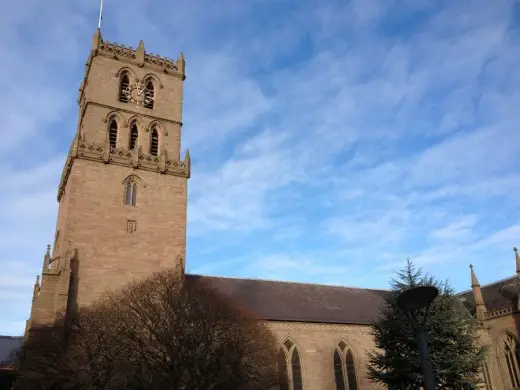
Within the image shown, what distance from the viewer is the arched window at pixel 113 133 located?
113 ft

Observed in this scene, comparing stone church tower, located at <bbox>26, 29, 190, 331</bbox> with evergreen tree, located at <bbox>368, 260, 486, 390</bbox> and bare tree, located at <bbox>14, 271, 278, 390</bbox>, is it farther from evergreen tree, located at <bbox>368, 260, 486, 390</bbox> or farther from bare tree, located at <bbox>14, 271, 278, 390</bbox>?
evergreen tree, located at <bbox>368, 260, 486, 390</bbox>

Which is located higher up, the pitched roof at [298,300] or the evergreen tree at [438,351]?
the pitched roof at [298,300]

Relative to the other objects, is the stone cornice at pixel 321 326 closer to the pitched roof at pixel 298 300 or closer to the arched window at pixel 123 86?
the pitched roof at pixel 298 300

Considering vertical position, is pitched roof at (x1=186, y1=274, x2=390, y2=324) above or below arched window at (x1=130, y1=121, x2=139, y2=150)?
below

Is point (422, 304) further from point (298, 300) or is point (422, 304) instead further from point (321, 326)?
point (298, 300)

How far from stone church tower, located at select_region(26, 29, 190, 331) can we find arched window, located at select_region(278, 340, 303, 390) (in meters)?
9.85

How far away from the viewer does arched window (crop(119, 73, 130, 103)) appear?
36691 mm

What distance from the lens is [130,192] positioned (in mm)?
32500

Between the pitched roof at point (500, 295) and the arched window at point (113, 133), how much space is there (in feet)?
120

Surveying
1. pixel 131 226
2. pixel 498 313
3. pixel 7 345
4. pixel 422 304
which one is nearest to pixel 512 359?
pixel 498 313

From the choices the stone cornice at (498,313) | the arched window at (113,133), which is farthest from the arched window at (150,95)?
the stone cornice at (498,313)

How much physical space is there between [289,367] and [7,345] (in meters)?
60.9

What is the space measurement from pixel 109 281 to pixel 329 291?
20369 mm

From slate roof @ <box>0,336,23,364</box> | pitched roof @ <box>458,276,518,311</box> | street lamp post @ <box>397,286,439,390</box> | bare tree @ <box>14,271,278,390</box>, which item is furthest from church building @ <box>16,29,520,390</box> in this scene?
slate roof @ <box>0,336,23,364</box>
